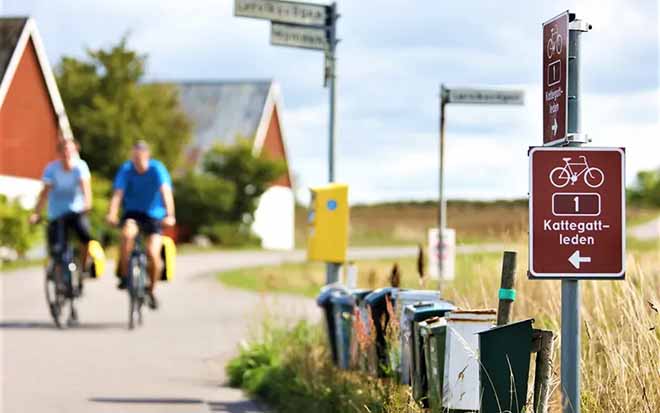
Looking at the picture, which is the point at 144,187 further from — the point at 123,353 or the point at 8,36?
the point at 8,36

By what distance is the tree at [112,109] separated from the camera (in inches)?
1758

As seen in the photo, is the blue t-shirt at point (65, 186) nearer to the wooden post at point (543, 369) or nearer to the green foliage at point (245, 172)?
the wooden post at point (543, 369)

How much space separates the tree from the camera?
44656 millimetres

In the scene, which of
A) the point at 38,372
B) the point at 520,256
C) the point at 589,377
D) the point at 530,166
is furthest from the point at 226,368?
the point at 530,166

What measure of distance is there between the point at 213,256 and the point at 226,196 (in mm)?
10037

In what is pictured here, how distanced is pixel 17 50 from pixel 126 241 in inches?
933

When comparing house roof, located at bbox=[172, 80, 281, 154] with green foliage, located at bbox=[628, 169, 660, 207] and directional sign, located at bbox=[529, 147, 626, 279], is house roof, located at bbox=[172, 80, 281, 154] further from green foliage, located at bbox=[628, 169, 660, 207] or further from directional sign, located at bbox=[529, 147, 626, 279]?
directional sign, located at bbox=[529, 147, 626, 279]

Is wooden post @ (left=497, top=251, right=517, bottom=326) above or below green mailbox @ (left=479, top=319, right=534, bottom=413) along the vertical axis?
above

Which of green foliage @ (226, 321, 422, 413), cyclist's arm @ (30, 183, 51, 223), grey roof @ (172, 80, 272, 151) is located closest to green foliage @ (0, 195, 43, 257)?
cyclist's arm @ (30, 183, 51, 223)

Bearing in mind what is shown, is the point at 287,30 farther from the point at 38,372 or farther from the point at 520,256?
the point at 38,372

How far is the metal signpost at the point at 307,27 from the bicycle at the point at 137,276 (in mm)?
3576

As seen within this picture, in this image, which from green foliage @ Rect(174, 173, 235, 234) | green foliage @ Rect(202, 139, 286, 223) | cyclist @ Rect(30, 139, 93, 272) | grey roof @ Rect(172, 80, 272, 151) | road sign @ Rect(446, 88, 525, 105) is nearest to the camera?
road sign @ Rect(446, 88, 525, 105)

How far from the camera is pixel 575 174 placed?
5.71 meters

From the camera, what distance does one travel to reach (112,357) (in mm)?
12773
